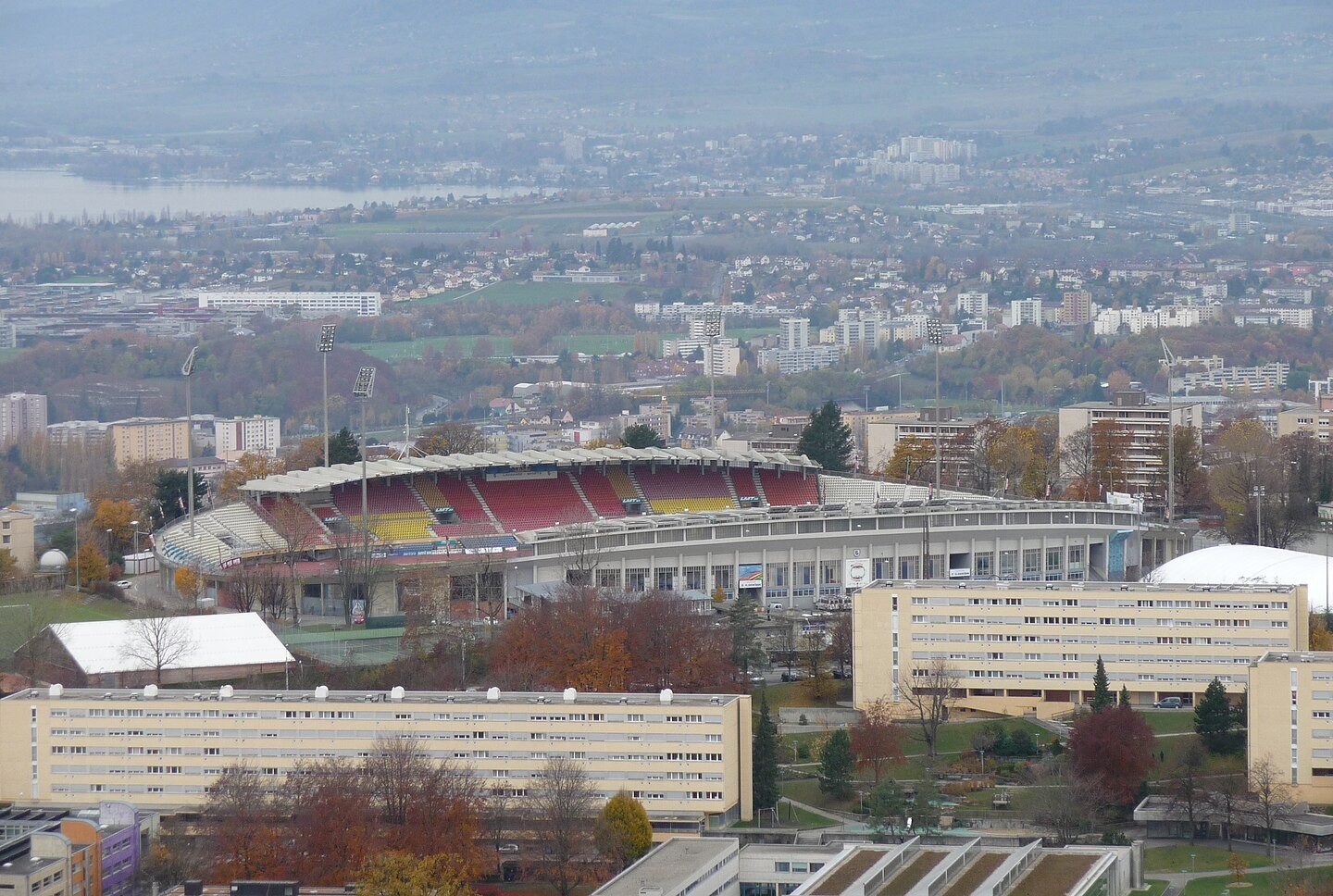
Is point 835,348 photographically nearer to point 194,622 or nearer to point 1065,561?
point 1065,561

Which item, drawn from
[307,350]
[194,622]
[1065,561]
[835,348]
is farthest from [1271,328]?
[194,622]

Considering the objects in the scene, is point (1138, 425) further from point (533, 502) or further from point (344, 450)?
point (533, 502)

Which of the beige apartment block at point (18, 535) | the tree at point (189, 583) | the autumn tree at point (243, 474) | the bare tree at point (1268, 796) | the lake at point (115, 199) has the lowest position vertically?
the bare tree at point (1268, 796)

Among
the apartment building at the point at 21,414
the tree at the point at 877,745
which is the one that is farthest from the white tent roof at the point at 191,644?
the apartment building at the point at 21,414

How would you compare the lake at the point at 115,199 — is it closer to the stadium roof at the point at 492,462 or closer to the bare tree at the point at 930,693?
the stadium roof at the point at 492,462

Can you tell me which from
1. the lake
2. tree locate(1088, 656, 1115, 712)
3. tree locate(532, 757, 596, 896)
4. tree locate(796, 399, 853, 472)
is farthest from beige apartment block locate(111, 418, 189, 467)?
the lake
